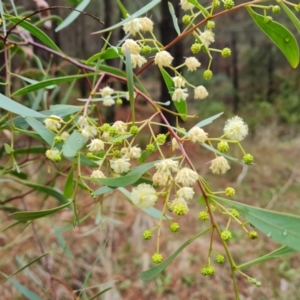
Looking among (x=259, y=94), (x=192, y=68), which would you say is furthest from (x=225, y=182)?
(x=259, y=94)

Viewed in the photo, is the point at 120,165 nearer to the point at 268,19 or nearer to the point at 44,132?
the point at 44,132

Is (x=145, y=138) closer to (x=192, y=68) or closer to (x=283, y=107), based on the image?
(x=283, y=107)

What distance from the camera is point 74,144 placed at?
508 millimetres

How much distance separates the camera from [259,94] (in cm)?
788

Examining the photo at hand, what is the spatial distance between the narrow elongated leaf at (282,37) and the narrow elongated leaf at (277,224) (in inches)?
8.9

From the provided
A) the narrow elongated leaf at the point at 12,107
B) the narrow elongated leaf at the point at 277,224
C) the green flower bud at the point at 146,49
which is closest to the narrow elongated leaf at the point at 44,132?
the narrow elongated leaf at the point at 12,107

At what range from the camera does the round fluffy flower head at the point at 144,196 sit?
1.54ft

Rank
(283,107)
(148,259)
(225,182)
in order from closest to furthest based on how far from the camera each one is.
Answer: (148,259), (225,182), (283,107)

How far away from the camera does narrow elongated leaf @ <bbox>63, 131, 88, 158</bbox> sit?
19.4 inches

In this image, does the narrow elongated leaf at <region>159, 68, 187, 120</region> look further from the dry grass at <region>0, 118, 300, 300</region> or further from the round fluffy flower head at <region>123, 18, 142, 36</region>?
the dry grass at <region>0, 118, 300, 300</region>

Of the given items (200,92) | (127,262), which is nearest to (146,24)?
(200,92)

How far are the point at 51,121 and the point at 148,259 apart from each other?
5.42 ft

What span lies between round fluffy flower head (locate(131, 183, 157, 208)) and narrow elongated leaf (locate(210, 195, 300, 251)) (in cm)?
9

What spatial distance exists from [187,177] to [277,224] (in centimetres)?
10
